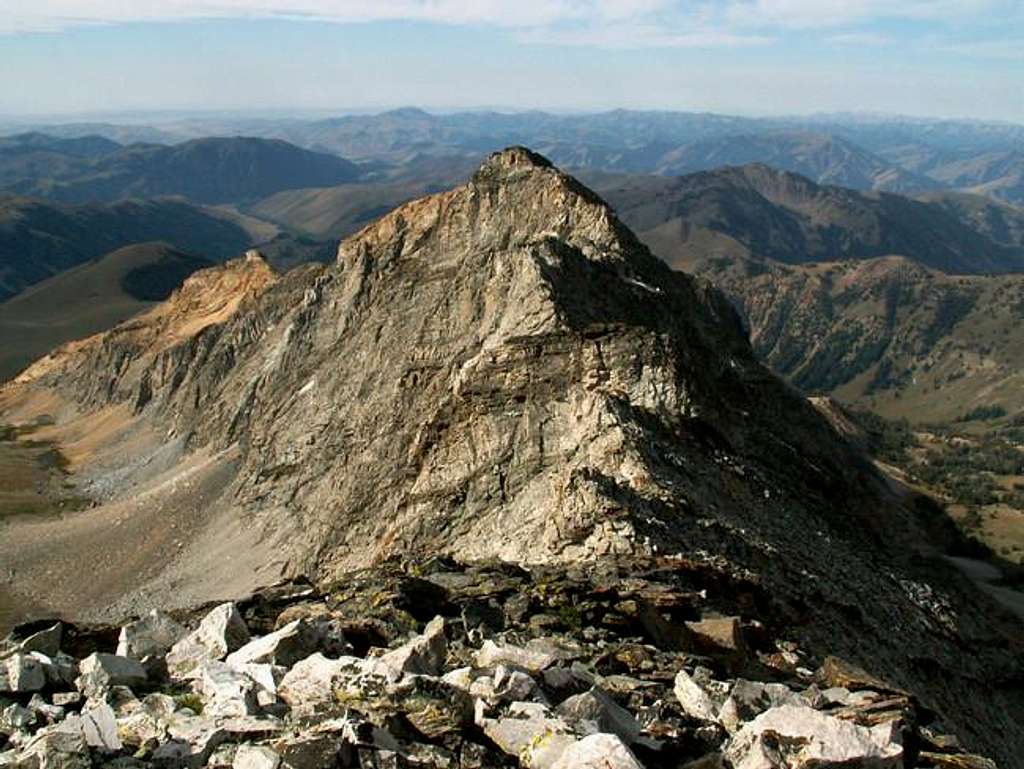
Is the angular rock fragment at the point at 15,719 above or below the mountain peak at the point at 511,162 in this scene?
below

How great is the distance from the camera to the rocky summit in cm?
1401

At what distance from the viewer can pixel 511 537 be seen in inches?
1403

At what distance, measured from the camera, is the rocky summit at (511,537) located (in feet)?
46.0

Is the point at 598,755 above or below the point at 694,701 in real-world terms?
above

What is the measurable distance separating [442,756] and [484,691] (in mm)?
1812

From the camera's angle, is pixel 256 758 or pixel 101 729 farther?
pixel 101 729

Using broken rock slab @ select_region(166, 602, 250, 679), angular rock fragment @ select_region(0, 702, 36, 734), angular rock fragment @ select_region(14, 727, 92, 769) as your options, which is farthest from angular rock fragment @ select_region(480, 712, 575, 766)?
angular rock fragment @ select_region(0, 702, 36, 734)

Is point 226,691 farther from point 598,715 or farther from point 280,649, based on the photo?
point 598,715

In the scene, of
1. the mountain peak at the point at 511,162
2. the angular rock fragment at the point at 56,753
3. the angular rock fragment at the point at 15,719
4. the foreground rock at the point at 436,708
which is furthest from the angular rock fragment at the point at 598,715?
the mountain peak at the point at 511,162

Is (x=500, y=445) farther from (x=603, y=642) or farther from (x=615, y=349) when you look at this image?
(x=603, y=642)

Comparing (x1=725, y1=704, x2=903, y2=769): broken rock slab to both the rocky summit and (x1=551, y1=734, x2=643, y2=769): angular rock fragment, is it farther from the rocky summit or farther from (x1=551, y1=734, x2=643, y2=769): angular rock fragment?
(x1=551, y1=734, x2=643, y2=769): angular rock fragment

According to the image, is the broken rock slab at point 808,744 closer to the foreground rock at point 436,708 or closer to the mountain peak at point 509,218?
the foreground rock at point 436,708

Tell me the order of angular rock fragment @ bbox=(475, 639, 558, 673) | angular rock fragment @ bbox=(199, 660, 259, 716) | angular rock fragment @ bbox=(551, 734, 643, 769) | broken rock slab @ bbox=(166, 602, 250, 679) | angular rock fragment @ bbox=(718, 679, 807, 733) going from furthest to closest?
broken rock slab @ bbox=(166, 602, 250, 679) → angular rock fragment @ bbox=(475, 639, 558, 673) → angular rock fragment @ bbox=(718, 679, 807, 733) → angular rock fragment @ bbox=(199, 660, 259, 716) → angular rock fragment @ bbox=(551, 734, 643, 769)

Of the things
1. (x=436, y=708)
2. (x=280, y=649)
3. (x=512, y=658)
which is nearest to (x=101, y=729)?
(x=280, y=649)
